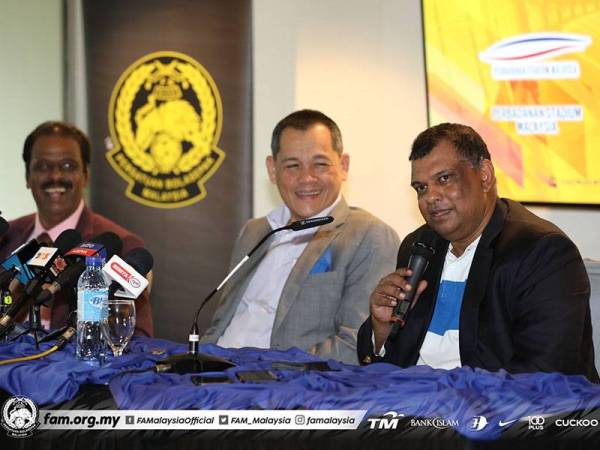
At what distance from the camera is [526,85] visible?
4.70 m

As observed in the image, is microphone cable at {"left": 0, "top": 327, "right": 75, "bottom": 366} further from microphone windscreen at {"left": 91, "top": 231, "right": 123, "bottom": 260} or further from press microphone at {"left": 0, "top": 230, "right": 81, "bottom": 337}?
microphone windscreen at {"left": 91, "top": 231, "right": 123, "bottom": 260}

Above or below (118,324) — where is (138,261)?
above

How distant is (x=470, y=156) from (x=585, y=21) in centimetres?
229

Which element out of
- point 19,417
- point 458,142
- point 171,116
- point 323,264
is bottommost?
point 19,417

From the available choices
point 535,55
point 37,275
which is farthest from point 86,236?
point 535,55

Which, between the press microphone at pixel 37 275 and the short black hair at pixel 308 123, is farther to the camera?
the short black hair at pixel 308 123

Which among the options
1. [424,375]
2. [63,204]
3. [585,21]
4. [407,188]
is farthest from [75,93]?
[424,375]

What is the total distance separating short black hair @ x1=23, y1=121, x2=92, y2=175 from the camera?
406cm

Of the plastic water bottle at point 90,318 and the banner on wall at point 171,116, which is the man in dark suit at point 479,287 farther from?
the banner on wall at point 171,116

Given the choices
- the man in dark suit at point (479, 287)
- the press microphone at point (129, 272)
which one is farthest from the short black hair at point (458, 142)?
the press microphone at point (129, 272)

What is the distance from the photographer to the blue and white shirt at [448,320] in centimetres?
267

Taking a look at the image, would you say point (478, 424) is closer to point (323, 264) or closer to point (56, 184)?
point (323, 264)

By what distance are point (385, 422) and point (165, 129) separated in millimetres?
3423

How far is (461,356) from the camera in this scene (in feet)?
8.37
